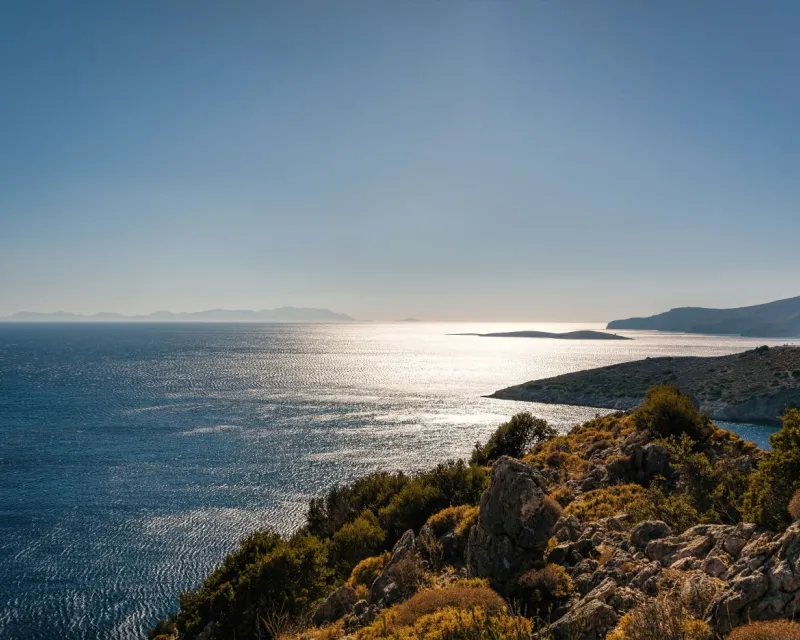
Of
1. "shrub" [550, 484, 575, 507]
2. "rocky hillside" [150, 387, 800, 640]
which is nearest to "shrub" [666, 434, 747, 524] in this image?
"rocky hillside" [150, 387, 800, 640]

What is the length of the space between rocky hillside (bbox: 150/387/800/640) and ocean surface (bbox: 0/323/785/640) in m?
10.7

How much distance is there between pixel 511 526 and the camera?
17062 mm

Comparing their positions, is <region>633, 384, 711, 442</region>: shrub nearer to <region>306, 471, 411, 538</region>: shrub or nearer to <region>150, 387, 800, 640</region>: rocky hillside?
<region>150, 387, 800, 640</region>: rocky hillside

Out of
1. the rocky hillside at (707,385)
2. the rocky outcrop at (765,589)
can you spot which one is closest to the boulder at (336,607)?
the rocky outcrop at (765,589)

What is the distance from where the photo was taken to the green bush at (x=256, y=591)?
21.9m

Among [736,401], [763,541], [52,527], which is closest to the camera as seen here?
[763,541]

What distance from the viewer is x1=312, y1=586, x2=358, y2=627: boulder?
1908 centimetres

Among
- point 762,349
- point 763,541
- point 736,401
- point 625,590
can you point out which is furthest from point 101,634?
point 762,349

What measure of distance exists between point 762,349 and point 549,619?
14477cm

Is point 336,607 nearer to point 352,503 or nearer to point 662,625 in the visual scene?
point 662,625

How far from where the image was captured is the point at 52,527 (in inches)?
1823

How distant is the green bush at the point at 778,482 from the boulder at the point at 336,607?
1502 centimetres

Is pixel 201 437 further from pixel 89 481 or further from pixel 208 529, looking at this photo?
pixel 208 529

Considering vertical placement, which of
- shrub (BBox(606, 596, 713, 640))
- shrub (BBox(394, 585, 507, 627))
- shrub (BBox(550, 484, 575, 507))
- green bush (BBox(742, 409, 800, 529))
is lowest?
shrub (BBox(550, 484, 575, 507))
